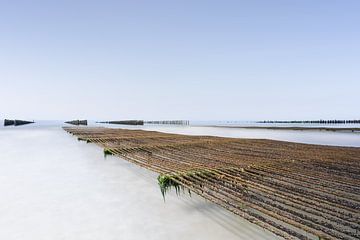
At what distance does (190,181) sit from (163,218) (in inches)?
38.0

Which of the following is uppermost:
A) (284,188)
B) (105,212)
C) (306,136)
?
(284,188)

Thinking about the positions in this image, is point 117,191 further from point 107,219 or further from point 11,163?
point 11,163

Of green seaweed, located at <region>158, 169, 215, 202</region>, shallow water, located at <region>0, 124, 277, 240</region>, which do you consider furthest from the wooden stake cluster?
shallow water, located at <region>0, 124, 277, 240</region>

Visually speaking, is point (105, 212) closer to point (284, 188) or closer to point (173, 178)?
point (173, 178)

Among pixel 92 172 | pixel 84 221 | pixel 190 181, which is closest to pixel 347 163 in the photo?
pixel 190 181

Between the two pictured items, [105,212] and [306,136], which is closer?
[105,212]

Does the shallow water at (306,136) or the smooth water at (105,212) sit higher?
the shallow water at (306,136)

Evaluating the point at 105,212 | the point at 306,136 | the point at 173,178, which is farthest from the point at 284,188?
the point at 306,136

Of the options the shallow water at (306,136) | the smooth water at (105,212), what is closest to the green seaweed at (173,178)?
the smooth water at (105,212)

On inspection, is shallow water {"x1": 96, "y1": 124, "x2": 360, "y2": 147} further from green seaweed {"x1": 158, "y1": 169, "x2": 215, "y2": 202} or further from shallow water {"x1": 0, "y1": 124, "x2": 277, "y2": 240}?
shallow water {"x1": 0, "y1": 124, "x2": 277, "y2": 240}

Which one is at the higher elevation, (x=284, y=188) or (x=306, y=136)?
(x=284, y=188)

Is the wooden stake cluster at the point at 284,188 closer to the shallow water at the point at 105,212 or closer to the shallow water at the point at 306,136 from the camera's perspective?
the shallow water at the point at 105,212

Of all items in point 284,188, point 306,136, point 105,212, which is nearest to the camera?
point 284,188

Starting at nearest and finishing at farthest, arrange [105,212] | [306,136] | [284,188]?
[284,188] < [105,212] < [306,136]
